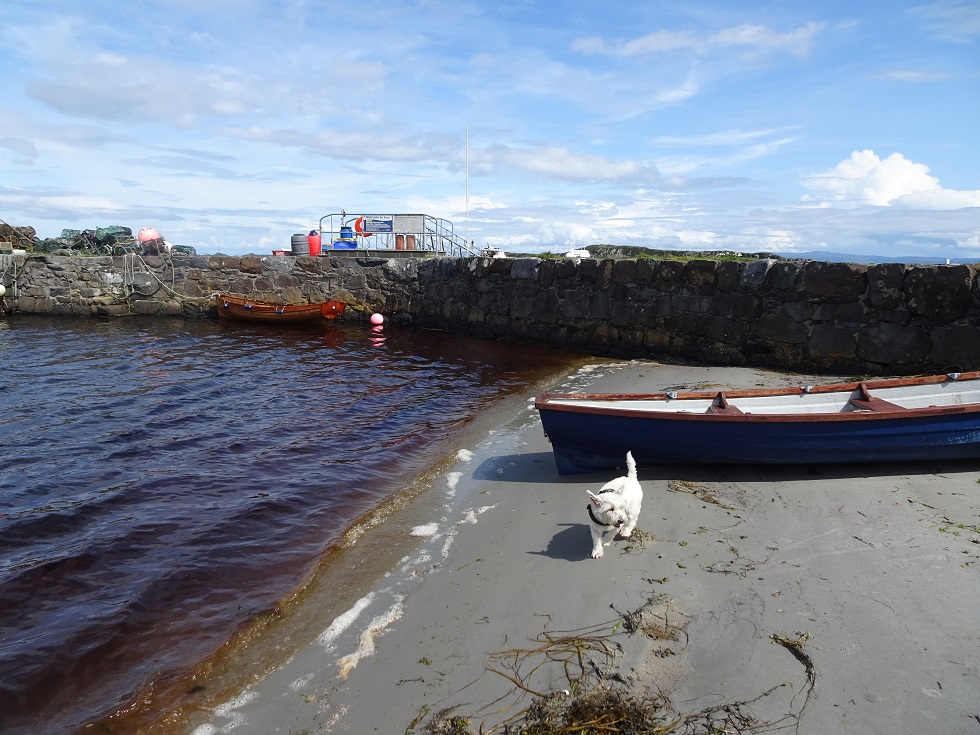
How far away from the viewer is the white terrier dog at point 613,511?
465 centimetres

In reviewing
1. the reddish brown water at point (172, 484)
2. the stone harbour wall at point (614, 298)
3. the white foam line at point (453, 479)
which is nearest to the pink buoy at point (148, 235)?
the stone harbour wall at point (614, 298)

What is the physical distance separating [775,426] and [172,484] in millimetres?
6355

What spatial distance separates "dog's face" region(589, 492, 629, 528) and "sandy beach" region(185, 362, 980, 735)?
294 mm

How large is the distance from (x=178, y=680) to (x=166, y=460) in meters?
4.55

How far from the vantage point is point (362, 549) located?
5672 millimetres

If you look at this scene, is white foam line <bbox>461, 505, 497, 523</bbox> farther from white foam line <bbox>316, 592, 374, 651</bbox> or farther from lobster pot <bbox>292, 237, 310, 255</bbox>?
lobster pot <bbox>292, 237, 310, 255</bbox>

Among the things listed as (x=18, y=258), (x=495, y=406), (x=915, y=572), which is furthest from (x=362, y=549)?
(x=18, y=258)

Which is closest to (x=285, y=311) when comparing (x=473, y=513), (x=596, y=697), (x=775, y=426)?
(x=473, y=513)

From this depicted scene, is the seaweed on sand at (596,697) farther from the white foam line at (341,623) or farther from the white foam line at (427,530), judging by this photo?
the white foam line at (427,530)

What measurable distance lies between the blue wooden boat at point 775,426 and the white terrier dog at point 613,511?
4.38 ft

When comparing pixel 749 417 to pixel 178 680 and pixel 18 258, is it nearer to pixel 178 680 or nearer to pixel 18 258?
pixel 178 680

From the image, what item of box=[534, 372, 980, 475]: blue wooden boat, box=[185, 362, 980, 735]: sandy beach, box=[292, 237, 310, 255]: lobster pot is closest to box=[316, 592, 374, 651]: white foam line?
box=[185, 362, 980, 735]: sandy beach

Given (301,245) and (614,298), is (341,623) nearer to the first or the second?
(614,298)

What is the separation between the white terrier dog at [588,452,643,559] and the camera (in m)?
4.65
